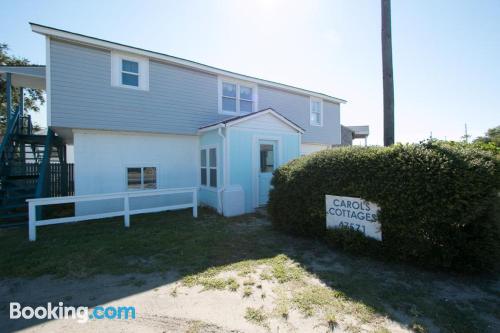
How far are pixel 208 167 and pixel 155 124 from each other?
2.51m

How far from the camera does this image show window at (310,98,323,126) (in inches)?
531

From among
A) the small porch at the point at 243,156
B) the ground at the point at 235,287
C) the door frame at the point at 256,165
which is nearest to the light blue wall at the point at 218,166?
the small porch at the point at 243,156

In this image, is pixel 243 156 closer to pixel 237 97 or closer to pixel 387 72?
pixel 237 97

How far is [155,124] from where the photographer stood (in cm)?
868

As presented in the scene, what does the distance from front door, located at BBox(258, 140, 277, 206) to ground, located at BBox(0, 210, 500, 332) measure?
3.63m

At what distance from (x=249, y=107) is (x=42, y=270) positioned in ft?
29.4

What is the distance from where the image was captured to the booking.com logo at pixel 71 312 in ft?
9.37

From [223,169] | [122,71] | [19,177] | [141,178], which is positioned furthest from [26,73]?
[223,169]

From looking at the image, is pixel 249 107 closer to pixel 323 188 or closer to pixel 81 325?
pixel 323 188

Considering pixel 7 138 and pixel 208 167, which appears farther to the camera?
pixel 208 167

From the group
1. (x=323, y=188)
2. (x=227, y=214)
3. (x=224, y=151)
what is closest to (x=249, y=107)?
(x=224, y=151)

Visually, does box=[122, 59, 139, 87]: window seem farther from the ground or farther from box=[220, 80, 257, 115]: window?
the ground

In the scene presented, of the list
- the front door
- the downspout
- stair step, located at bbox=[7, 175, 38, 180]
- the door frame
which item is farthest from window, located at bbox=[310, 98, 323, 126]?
stair step, located at bbox=[7, 175, 38, 180]

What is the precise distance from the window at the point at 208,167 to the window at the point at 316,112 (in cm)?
681
